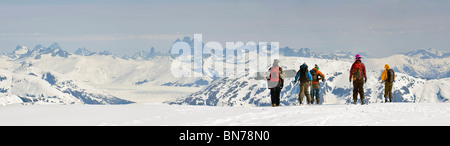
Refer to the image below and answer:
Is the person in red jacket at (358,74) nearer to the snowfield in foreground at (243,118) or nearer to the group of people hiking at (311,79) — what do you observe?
the group of people hiking at (311,79)

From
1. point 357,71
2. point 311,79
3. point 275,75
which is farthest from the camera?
point 311,79

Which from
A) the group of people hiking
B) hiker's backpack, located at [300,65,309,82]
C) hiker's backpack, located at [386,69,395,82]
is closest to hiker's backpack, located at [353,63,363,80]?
the group of people hiking

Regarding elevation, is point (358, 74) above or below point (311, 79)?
above

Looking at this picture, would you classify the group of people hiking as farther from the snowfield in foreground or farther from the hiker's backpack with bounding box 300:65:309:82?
the snowfield in foreground

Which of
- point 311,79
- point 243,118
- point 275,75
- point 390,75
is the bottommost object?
point 243,118

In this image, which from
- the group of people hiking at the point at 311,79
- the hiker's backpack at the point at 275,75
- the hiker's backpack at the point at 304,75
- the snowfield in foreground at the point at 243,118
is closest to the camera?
the snowfield in foreground at the point at 243,118

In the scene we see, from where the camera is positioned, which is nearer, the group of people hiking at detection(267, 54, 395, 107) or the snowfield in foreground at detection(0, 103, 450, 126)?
the snowfield in foreground at detection(0, 103, 450, 126)

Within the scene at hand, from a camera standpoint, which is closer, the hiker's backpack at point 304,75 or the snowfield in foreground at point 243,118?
the snowfield in foreground at point 243,118

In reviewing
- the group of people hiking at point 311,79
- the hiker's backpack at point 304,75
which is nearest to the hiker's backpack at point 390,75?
the group of people hiking at point 311,79

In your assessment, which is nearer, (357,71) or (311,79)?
(357,71)

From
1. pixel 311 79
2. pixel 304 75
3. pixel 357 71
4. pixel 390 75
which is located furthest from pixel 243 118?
pixel 390 75

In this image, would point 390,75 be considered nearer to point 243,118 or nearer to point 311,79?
point 311,79

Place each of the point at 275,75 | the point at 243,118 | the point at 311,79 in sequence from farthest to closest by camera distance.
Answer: the point at 311,79 → the point at 275,75 → the point at 243,118
